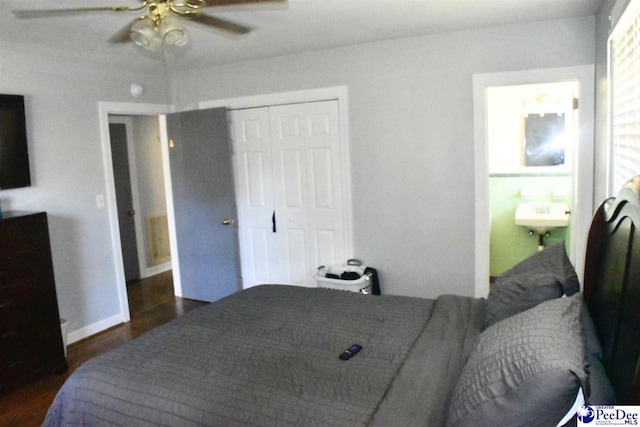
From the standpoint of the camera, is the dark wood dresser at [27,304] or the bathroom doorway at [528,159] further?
the bathroom doorway at [528,159]

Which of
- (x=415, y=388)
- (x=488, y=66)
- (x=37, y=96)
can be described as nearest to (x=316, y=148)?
(x=488, y=66)

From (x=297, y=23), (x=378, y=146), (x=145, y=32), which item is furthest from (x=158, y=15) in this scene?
(x=378, y=146)

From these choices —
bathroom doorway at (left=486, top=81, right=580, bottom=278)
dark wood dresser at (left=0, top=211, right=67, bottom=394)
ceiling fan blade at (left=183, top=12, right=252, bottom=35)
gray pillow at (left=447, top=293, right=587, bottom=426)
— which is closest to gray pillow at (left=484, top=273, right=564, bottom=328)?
gray pillow at (left=447, top=293, right=587, bottom=426)

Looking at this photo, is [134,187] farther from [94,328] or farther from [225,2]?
[225,2]

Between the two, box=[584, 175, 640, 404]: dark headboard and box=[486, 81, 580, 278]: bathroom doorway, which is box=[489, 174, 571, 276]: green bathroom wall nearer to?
box=[486, 81, 580, 278]: bathroom doorway

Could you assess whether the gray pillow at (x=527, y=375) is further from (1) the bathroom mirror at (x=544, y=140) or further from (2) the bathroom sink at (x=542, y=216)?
(1) the bathroom mirror at (x=544, y=140)

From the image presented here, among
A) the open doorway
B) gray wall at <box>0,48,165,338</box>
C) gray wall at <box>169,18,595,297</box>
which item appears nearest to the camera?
gray wall at <box>169,18,595,297</box>

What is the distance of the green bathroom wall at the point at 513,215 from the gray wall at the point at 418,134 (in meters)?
1.34

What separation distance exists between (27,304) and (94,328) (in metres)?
1.04

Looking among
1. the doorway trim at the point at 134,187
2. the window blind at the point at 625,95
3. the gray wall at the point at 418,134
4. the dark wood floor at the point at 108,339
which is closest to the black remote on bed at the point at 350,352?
the window blind at the point at 625,95

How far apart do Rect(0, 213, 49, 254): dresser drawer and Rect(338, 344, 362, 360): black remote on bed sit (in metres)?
2.45

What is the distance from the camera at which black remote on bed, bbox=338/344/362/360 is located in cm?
199

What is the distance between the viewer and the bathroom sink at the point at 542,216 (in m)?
4.42

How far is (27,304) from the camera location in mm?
3209
